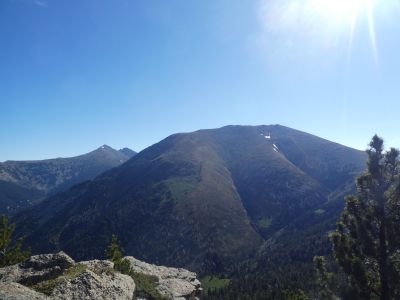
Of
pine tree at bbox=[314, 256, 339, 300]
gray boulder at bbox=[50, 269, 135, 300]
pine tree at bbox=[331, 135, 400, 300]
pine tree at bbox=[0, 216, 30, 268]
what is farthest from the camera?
pine tree at bbox=[0, 216, 30, 268]

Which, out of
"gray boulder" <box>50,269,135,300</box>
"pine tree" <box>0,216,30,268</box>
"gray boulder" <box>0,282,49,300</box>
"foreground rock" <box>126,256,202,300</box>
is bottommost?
"foreground rock" <box>126,256,202,300</box>

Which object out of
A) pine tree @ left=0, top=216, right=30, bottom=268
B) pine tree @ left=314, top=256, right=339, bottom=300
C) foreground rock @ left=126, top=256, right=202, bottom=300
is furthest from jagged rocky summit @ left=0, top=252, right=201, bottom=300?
pine tree @ left=0, top=216, right=30, bottom=268

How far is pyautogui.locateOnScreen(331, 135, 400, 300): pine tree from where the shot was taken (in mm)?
28734

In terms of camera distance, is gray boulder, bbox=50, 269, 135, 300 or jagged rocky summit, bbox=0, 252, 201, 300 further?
gray boulder, bbox=50, 269, 135, 300

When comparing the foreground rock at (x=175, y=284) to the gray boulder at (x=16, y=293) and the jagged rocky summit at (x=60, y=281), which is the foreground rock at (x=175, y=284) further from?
the gray boulder at (x=16, y=293)

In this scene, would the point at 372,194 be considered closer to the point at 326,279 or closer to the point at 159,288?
the point at 326,279

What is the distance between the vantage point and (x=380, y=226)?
1158 inches

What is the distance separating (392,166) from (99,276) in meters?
23.8

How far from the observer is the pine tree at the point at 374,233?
28734mm

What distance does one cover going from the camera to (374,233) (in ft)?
97.9

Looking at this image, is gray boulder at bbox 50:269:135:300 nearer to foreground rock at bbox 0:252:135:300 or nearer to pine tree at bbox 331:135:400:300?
foreground rock at bbox 0:252:135:300

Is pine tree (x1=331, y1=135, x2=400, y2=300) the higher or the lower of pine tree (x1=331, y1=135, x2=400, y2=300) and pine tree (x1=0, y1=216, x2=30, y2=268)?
the higher

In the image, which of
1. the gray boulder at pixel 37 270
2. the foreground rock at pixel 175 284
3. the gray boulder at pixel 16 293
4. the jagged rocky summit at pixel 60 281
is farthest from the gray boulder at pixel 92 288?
the foreground rock at pixel 175 284

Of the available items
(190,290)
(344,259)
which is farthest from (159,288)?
(344,259)
